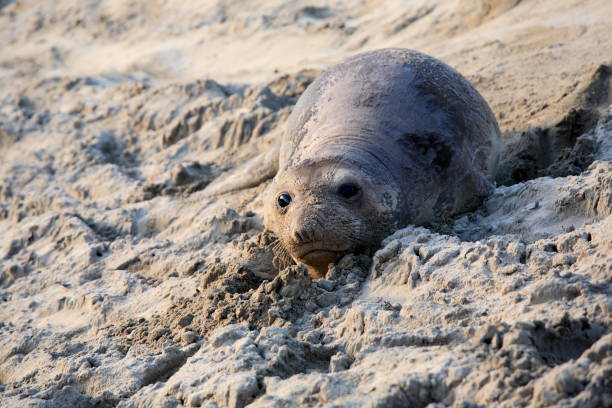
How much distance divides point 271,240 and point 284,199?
0.35m

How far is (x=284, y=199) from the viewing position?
4.57 m

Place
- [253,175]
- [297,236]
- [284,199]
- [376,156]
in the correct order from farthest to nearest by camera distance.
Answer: [253,175]
[376,156]
[284,199]
[297,236]

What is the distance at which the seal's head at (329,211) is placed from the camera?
171 inches

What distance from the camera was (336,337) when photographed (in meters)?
3.58

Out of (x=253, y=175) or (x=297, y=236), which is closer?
(x=297, y=236)

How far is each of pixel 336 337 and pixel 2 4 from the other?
13.1 m

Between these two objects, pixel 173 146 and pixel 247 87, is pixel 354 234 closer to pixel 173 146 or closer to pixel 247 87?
pixel 173 146

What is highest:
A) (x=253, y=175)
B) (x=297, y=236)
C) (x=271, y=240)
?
(x=297, y=236)

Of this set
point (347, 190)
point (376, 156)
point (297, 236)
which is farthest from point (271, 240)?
point (376, 156)

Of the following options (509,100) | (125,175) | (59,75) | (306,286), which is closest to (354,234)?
(306,286)

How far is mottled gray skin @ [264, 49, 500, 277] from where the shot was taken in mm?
4434

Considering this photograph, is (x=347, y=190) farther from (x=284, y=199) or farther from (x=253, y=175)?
(x=253, y=175)

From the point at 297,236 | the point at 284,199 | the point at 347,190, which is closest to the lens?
the point at 297,236

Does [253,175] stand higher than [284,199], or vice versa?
[284,199]
